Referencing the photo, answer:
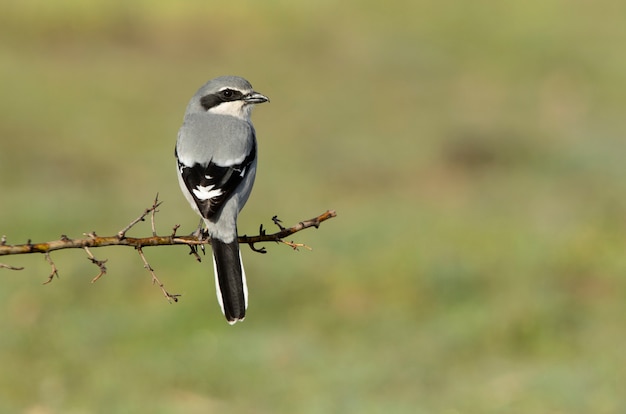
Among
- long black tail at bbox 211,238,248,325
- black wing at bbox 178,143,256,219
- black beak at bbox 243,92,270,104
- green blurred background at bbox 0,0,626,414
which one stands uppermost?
green blurred background at bbox 0,0,626,414

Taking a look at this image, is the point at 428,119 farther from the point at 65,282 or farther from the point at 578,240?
the point at 65,282

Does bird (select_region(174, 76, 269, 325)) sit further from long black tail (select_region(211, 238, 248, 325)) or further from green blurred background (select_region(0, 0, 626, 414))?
green blurred background (select_region(0, 0, 626, 414))

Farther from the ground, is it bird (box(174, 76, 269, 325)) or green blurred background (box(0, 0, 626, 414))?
green blurred background (box(0, 0, 626, 414))

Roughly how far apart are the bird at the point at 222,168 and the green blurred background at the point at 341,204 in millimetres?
4275

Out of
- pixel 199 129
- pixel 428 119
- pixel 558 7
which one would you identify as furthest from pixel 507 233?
pixel 558 7

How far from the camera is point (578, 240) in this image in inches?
582

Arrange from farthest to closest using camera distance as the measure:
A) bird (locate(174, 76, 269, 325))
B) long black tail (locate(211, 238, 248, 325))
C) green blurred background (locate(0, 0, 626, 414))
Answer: green blurred background (locate(0, 0, 626, 414)) < bird (locate(174, 76, 269, 325)) < long black tail (locate(211, 238, 248, 325))

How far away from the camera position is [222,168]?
6324 mm

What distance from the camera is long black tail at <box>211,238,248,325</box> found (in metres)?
5.82

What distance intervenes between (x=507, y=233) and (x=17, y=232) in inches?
262

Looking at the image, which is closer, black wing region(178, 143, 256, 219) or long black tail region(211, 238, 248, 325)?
long black tail region(211, 238, 248, 325)

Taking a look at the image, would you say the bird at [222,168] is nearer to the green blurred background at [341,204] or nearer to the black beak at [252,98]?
the black beak at [252,98]

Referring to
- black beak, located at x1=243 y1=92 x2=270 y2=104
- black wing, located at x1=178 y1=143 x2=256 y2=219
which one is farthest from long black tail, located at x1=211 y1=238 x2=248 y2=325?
black beak, located at x1=243 y1=92 x2=270 y2=104

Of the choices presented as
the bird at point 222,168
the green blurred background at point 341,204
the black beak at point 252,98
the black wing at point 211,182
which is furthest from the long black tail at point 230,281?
the green blurred background at point 341,204
